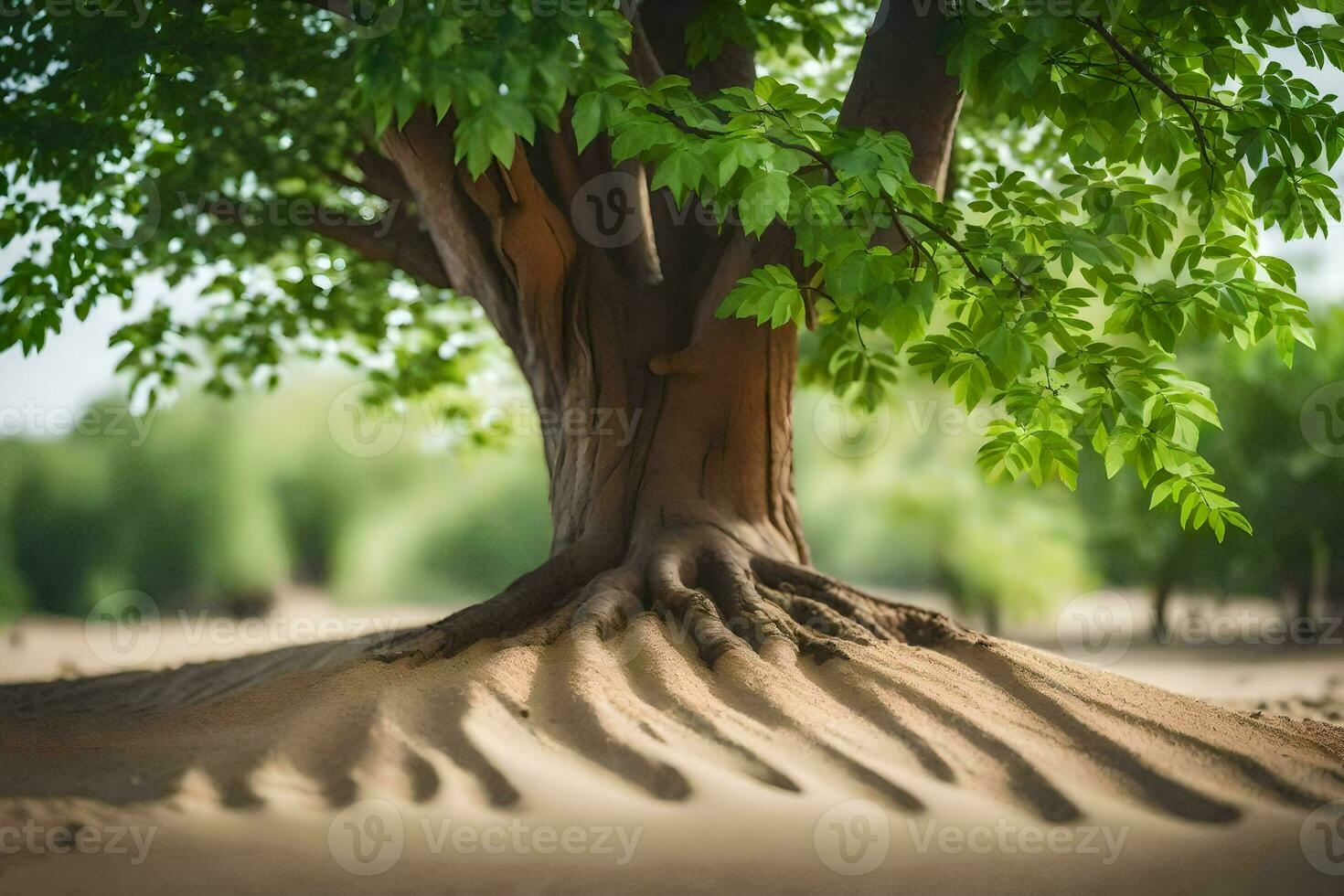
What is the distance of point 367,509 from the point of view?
36.1 ft

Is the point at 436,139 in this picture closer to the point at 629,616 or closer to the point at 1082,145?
the point at 629,616

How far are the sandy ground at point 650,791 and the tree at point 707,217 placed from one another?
19cm

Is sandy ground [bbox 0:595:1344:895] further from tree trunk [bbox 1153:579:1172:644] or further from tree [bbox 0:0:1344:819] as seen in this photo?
tree trunk [bbox 1153:579:1172:644]

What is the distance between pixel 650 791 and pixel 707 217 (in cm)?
257

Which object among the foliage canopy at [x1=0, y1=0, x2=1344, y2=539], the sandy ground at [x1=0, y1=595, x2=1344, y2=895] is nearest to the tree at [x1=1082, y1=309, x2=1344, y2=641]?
the foliage canopy at [x1=0, y1=0, x2=1344, y2=539]

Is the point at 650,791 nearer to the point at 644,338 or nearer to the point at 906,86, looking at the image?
the point at 644,338

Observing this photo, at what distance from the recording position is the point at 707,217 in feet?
13.5

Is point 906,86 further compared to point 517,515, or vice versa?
point 517,515

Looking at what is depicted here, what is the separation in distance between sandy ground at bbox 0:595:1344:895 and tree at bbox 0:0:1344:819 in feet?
0.62

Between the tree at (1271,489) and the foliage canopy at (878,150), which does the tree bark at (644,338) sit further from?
the tree at (1271,489)

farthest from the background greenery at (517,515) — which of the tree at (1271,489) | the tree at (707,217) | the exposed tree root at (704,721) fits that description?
the exposed tree root at (704,721)

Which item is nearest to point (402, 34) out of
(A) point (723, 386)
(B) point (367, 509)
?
(A) point (723, 386)

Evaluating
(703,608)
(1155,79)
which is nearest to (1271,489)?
(1155,79)

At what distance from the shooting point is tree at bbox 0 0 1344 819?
248 cm
